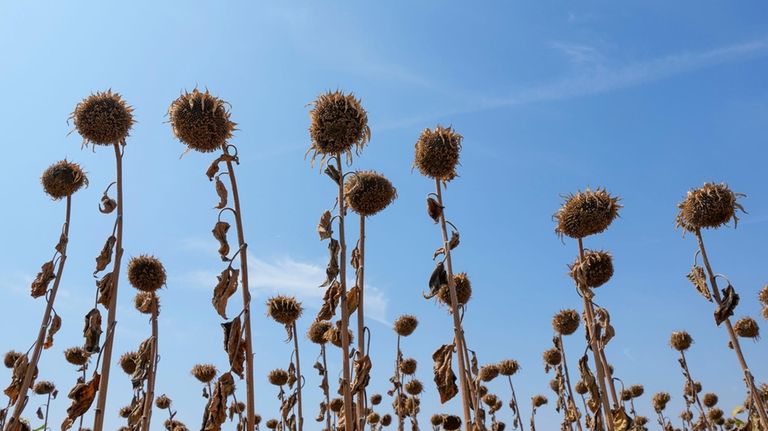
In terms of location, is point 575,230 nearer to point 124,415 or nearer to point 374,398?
point 374,398

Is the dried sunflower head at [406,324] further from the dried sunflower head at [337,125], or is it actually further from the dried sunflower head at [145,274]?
the dried sunflower head at [337,125]

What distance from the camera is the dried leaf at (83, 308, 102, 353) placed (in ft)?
17.3

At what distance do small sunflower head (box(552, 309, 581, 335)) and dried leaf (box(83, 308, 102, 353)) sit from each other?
25.6 ft

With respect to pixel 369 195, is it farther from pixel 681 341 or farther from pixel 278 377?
pixel 681 341

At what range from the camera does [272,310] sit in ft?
28.9

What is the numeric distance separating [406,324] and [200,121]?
785cm

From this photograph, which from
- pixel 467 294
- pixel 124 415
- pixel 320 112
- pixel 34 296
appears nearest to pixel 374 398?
pixel 124 415

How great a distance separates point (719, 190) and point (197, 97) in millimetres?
5820

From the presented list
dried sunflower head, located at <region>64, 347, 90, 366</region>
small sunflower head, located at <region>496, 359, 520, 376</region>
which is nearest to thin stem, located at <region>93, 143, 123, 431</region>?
dried sunflower head, located at <region>64, 347, 90, 366</region>

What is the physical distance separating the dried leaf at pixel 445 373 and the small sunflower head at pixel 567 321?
5936mm

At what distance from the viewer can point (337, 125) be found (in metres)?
4.68

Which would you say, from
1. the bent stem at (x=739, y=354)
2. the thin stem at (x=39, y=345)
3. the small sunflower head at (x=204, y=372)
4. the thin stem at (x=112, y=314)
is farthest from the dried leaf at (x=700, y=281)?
the small sunflower head at (x=204, y=372)

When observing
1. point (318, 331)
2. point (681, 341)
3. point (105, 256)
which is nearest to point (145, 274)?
point (105, 256)

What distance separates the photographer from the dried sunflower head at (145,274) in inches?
293
